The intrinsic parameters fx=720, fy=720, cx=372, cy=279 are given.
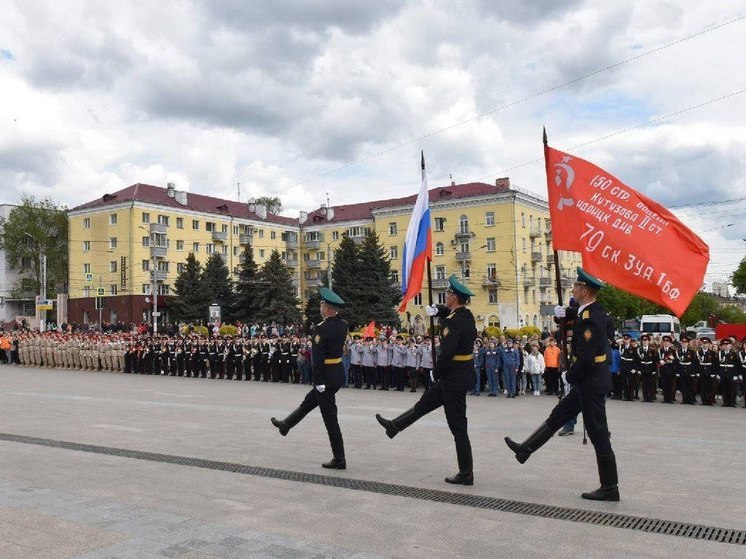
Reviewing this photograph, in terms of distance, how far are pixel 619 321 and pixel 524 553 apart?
262ft

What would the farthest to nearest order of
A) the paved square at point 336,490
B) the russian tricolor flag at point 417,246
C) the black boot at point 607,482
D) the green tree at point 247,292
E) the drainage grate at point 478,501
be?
the green tree at point 247,292
the russian tricolor flag at point 417,246
the black boot at point 607,482
the drainage grate at point 478,501
the paved square at point 336,490

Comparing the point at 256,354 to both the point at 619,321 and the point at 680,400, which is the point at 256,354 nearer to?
the point at 680,400

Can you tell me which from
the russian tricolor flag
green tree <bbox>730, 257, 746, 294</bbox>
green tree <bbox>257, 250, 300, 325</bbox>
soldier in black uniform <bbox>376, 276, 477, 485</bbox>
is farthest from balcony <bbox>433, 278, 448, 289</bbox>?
soldier in black uniform <bbox>376, 276, 477, 485</bbox>

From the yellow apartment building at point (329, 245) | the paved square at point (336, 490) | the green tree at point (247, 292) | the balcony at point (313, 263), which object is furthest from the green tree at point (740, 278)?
the paved square at point (336, 490)

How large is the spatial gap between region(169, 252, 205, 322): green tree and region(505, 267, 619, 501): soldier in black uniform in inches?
2280

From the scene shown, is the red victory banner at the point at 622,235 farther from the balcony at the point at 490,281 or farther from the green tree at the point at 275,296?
the balcony at the point at 490,281

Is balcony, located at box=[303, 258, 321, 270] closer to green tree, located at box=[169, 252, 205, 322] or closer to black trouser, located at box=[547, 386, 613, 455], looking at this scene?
green tree, located at box=[169, 252, 205, 322]

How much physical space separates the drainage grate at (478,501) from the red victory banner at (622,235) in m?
2.97

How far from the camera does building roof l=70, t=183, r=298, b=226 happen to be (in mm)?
69688

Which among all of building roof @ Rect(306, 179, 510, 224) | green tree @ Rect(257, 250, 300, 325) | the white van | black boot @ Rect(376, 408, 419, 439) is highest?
building roof @ Rect(306, 179, 510, 224)

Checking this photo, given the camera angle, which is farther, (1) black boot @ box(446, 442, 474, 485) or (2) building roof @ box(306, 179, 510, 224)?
(2) building roof @ box(306, 179, 510, 224)

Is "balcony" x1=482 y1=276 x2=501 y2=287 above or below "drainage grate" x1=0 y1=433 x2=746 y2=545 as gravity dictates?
above

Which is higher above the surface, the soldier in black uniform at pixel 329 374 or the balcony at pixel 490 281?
the balcony at pixel 490 281

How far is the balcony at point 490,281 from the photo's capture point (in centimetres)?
7056
